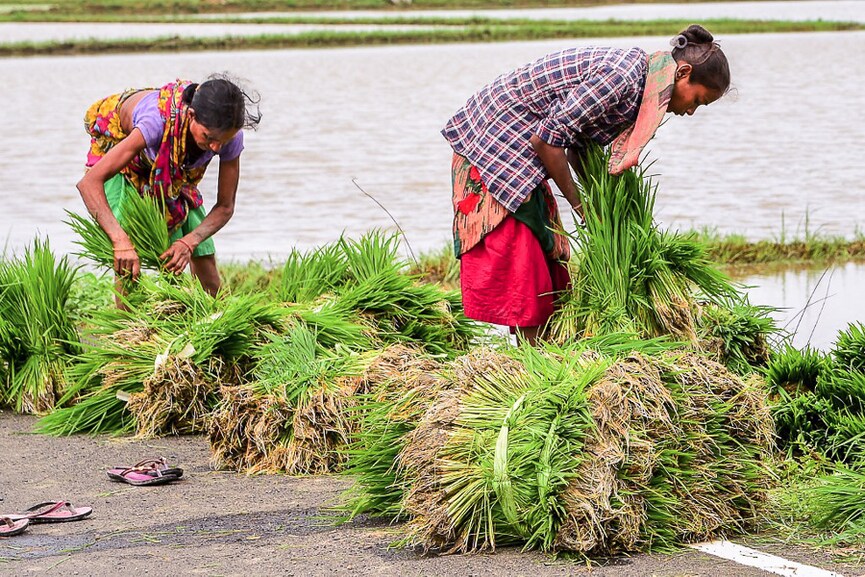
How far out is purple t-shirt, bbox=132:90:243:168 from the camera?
555 centimetres

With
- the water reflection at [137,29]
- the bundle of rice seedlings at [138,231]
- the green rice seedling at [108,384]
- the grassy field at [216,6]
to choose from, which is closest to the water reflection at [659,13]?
the grassy field at [216,6]

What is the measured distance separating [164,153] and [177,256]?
0.47 metres

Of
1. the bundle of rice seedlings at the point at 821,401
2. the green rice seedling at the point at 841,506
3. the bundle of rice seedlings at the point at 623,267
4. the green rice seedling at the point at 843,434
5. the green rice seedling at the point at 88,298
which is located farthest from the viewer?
the green rice seedling at the point at 88,298

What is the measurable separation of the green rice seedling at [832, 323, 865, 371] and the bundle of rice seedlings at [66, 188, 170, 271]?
9.80ft

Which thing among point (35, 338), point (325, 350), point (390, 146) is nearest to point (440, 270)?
point (35, 338)

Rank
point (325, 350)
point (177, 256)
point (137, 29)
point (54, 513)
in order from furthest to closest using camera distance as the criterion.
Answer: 1. point (137, 29)
2. point (177, 256)
3. point (325, 350)
4. point (54, 513)

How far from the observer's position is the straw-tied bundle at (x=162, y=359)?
17.6ft

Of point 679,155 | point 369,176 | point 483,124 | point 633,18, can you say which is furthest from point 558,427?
point 633,18

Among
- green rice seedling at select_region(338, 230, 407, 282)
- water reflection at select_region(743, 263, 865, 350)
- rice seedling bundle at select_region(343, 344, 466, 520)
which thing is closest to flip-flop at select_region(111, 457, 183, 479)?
rice seedling bundle at select_region(343, 344, 466, 520)

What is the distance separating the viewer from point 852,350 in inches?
192

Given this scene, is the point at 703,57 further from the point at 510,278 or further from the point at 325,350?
the point at 325,350

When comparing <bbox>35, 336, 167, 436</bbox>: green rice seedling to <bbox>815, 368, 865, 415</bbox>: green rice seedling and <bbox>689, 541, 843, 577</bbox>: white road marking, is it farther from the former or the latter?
<bbox>815, 368, 865, 415</bbox>: green rice seedling

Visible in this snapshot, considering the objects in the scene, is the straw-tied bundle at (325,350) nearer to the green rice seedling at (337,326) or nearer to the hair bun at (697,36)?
the green rice seedling at (337,326)

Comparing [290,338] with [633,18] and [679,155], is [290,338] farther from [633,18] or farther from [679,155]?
[633,18]
